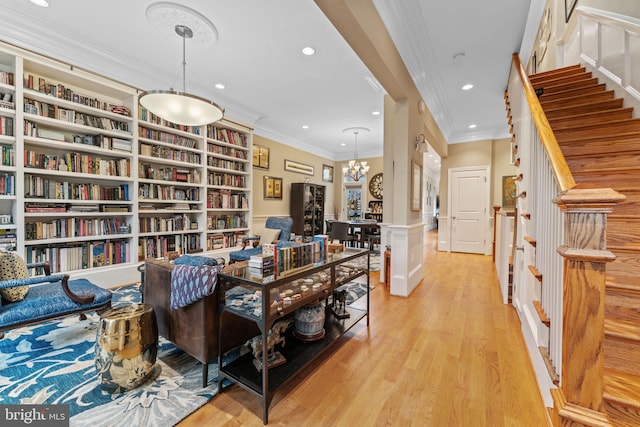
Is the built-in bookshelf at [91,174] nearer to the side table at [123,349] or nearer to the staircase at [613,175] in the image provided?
the side table at [123,349]

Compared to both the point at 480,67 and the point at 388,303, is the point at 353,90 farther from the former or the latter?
the point at 388,303

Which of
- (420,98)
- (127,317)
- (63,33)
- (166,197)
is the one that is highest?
(63,33)

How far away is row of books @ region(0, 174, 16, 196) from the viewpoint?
2.62 m

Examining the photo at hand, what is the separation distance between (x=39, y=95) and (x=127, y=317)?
3063mm

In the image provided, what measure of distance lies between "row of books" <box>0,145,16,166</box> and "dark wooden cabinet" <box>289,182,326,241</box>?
4.78 meters

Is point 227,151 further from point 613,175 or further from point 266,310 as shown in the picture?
point 613,175

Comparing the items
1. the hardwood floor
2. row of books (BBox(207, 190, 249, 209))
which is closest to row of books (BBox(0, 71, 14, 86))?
row of books (BBox(207, 190, 249, 209))

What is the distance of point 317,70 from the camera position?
3.49 metres

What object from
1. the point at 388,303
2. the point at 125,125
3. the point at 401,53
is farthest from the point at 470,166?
the point at 125,125

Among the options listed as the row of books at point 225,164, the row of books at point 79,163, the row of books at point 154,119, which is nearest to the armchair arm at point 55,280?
the row of books at point 79,163

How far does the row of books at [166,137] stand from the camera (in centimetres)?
371

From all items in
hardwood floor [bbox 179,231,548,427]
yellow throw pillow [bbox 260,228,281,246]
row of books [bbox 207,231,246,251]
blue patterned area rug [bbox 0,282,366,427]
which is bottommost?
hardwood floor [bbox 179,231,548,427]

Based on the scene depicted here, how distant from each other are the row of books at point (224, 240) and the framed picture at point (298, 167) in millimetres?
2319

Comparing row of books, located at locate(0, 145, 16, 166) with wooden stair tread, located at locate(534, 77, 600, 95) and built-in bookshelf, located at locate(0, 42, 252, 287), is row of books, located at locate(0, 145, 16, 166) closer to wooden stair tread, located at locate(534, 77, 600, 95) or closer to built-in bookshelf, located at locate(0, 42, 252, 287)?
built-in bookshelf, located at locate(0, 42, 252, 287)
